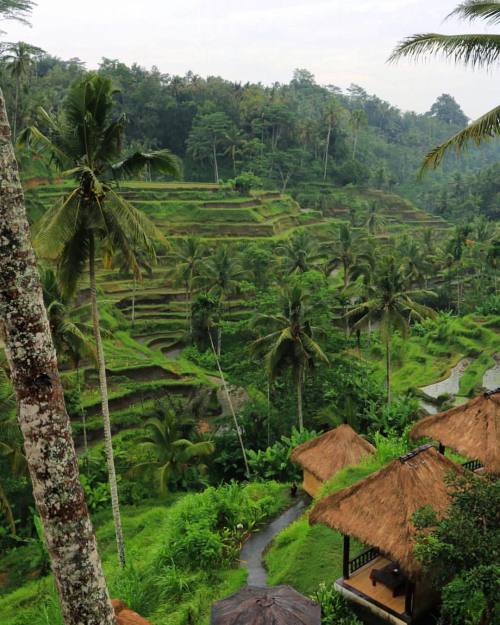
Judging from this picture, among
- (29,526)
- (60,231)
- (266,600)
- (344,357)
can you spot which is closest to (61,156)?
(60,231)

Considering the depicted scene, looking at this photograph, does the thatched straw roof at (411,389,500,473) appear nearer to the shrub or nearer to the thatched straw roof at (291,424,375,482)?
the thatched straw roof at (291,424,375,482)

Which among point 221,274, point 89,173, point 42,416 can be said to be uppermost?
point 89,173

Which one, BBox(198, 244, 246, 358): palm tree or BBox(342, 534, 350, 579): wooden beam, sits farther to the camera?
BBox(198, 244, 246, 358): palm tree

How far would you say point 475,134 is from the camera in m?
9.60

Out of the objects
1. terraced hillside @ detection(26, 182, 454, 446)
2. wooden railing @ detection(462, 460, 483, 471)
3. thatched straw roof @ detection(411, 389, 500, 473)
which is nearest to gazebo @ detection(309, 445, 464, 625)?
thatched straw roof @ detection(411, 389, 500, 473)

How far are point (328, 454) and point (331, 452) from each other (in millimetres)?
109

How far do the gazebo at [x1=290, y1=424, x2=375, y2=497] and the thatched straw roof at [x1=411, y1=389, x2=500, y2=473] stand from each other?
2681 millimetres

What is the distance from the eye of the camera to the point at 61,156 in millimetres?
12305

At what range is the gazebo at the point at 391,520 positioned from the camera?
10.0m

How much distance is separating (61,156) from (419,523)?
10.2 meters

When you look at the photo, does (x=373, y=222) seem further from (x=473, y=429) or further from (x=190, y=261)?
(x=473, y=429)

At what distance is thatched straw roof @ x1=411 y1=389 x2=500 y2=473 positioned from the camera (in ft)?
42.1

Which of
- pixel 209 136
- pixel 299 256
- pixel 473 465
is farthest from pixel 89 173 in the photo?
pixel 209 136

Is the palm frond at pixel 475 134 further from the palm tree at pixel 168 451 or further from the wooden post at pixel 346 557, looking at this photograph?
the palm tree at pixel 168 451
